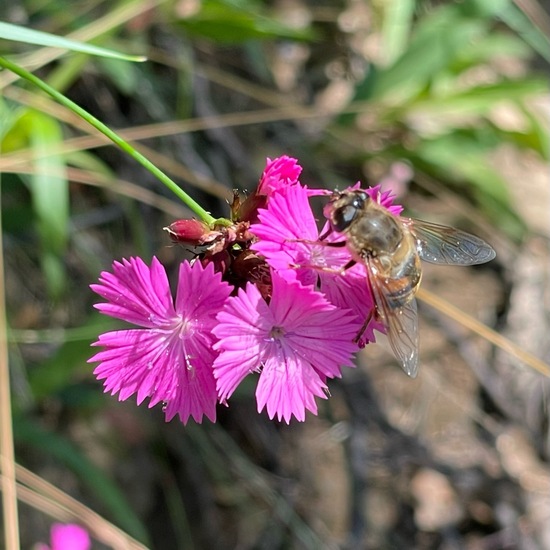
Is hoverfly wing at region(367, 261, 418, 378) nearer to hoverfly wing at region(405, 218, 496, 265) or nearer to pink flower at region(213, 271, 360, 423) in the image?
pink flower at region(213, 271, 360, 423)

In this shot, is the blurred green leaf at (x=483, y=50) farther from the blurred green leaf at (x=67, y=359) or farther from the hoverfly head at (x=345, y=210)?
the hoverfly head at (x=345, y=210)

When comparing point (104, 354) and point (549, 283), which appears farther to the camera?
point (549, 283)

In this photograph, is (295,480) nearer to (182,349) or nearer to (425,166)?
(425,166)

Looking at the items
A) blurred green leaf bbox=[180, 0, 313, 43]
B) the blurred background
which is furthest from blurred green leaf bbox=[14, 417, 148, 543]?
blurred green leaf bbox=[180, 0, 313, 43]

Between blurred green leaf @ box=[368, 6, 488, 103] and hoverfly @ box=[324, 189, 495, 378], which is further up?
blurred green leaf @ box=[368, 6, 488, 103]

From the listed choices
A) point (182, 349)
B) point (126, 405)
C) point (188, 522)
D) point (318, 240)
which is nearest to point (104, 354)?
point (182, 349)

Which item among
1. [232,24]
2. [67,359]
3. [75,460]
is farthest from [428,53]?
[75,460]
